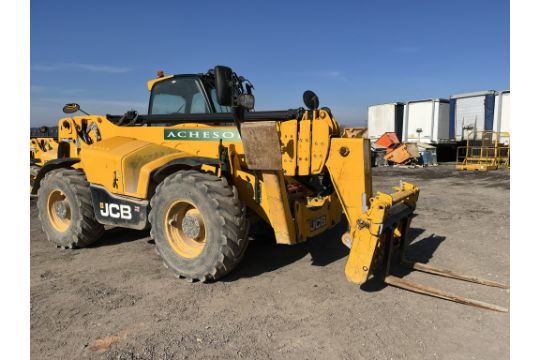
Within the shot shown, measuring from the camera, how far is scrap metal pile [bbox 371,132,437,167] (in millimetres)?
19406

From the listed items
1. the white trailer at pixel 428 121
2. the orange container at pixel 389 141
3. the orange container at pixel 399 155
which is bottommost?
the orange container at pixel 399 155

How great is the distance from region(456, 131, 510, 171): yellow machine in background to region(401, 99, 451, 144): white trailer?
61.0 inches

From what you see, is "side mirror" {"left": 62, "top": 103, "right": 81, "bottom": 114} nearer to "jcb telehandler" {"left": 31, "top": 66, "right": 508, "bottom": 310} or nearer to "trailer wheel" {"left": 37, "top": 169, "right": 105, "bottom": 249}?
"jcb telehandler" {"left": 31, "top": 66, "right": 508, "bottom": 310}

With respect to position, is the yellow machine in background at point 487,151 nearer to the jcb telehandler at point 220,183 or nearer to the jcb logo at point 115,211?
the jcb telehandler at point 220,183

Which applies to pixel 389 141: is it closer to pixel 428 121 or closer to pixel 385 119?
pixel 428 121

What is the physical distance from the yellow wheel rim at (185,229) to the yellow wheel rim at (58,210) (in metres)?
2.09

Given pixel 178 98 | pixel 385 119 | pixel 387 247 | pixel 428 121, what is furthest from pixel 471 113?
pixel 178 98

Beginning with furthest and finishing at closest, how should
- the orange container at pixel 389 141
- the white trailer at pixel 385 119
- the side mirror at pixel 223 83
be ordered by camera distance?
the white trailer at pixel 385 119
the orange container at pixel 389 141
the side mirror at pixel 223 83

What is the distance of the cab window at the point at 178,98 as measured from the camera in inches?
201

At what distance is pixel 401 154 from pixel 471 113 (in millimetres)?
4338

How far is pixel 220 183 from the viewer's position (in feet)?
13.3

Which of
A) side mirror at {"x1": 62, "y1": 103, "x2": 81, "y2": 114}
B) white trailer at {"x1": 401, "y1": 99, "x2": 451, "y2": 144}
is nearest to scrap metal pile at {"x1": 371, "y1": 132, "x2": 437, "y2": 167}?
white trailer at {"x1": 401, "y1": 99, "x2": 451, "y2": 144}

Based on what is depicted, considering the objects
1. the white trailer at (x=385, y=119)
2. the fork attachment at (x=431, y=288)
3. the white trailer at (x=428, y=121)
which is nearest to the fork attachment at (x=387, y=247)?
the fork attachment at (x=431, y=288)

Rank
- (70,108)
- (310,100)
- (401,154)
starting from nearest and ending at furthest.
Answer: (310,100) → (70,108) → (401,154)
